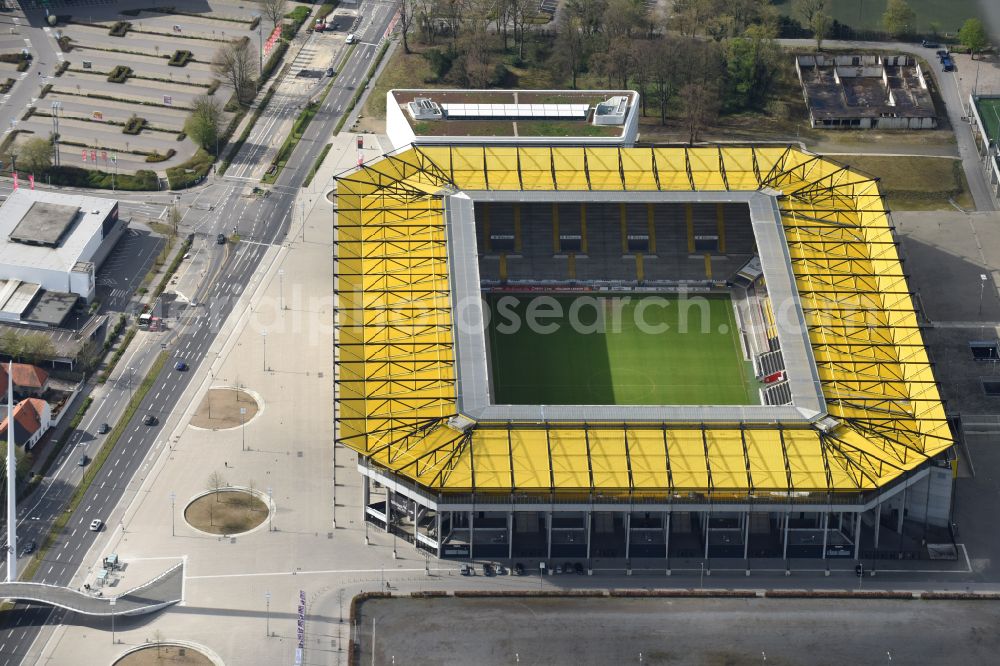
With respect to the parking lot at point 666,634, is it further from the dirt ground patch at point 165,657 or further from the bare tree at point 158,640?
the bare tree at point 158,640

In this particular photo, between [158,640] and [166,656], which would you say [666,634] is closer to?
[166,656]

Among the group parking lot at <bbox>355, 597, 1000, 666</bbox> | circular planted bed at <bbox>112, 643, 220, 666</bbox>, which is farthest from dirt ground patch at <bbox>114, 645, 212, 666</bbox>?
parking lot at <bbox>355, 597, 1000, 666</bbox>

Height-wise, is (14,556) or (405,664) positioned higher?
(14,556)

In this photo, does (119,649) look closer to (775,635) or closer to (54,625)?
(54,625)

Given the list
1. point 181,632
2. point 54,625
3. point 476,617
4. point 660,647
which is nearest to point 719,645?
point 660,647

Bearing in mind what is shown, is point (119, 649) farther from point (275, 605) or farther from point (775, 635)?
point (775, 635)
